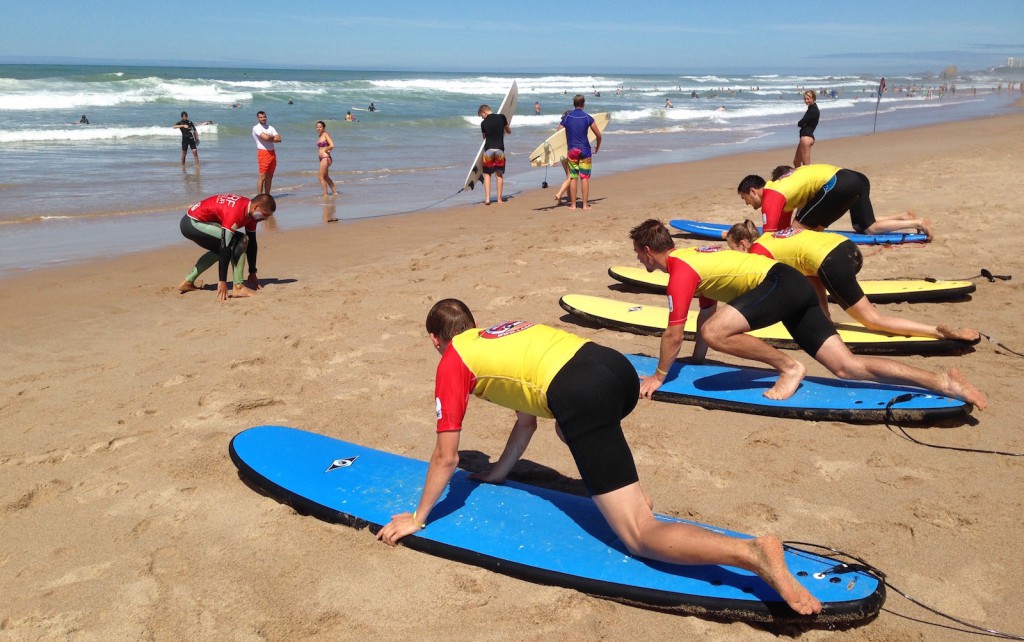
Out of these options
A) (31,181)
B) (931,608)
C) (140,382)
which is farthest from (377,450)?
(31,181)

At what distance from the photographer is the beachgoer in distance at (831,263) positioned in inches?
227

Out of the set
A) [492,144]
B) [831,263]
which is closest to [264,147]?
[492,144]

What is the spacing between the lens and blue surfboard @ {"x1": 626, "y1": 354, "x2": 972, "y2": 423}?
4.93m

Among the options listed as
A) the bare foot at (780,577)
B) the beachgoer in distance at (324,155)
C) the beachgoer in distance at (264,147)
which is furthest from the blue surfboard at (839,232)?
the beachgoer in distance at (264,147)

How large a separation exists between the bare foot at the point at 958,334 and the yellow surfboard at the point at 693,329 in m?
0.06

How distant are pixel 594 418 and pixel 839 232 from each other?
7745mm

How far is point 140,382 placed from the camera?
5.99 m

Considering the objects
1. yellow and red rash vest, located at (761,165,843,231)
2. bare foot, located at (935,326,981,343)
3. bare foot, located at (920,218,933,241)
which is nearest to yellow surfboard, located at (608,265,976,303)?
yellow and red rash vest, located at (761,165,843,231)

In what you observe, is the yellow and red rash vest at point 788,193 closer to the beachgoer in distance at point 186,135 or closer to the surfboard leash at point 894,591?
the surfboard leash at point 894,591

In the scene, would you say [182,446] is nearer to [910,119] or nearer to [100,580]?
[100,580]

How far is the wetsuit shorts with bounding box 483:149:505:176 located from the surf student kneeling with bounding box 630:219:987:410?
28.7 feet

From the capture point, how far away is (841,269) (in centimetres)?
574

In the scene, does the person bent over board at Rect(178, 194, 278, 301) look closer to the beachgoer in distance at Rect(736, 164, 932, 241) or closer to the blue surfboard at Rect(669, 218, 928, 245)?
the beachgoer in distance at Rect(736, 164, 932, 241)

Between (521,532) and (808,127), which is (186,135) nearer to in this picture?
(808,127)
